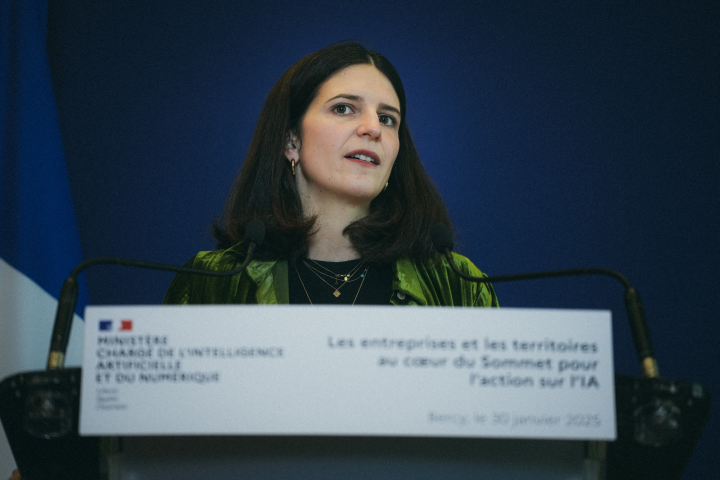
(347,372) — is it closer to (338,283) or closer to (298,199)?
(338,283)

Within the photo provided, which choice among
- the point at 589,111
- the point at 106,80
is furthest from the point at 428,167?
the point at 106,80

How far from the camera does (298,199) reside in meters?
1.61

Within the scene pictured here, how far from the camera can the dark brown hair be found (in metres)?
1.53

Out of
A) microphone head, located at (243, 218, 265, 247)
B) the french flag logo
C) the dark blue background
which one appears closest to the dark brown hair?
microphone head, located at (243, 218, 265, 247)

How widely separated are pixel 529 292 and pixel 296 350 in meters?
1.62

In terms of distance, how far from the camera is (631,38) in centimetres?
215

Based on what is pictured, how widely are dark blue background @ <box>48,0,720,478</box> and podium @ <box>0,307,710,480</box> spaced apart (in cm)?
144

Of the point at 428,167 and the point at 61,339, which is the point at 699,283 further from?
the point at 61,339

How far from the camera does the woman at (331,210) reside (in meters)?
1.48

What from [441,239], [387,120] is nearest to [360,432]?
[441,239]

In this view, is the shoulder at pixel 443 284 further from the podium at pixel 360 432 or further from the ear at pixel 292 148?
the podium at pixel 360 432

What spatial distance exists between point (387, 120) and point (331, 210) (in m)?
0.30

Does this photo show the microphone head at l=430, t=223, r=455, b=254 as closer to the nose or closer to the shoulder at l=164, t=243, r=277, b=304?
the nose

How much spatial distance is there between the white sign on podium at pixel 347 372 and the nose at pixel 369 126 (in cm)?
89
